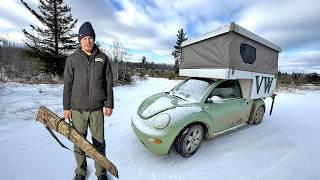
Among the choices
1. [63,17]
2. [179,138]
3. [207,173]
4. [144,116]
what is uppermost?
[63,17]

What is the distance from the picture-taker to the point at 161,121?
132 inches

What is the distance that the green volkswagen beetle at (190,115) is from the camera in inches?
130

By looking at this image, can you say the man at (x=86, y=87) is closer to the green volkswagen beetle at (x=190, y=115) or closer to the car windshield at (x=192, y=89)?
the green volkswagen beetle at (x=190, y=115)

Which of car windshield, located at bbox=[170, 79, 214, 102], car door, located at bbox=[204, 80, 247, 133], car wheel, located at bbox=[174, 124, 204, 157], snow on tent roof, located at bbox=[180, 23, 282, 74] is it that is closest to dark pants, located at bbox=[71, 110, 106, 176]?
car wheel, located at bbox=[174, 124, 204, 157]

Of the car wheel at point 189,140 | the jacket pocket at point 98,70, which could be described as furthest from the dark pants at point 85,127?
the car wheel at point 189,140

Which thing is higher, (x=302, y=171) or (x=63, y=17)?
(x=63, y=17)

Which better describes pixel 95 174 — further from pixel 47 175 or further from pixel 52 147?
pixel 52 147

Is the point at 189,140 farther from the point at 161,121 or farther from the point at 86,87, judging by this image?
the point at 86,87

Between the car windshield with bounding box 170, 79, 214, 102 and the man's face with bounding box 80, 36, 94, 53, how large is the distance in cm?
225

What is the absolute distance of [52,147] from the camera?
3.64 m

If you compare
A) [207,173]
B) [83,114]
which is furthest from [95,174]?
[207,173]

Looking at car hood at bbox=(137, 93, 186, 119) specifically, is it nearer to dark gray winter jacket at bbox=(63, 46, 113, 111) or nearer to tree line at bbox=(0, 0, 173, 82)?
dark gray winter jacket at bbox=(63, 46, 113, 111)

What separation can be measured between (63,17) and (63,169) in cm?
1729

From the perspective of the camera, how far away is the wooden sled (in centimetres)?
259
